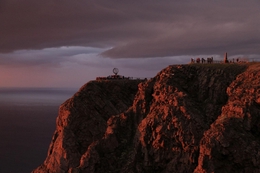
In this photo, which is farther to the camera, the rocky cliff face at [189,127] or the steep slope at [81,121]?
the steep slope at [81,121]

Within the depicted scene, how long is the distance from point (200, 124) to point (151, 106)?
997 cm

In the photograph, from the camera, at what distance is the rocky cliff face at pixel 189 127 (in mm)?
40781

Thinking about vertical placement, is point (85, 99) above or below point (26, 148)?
above

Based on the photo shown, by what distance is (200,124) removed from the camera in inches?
1849

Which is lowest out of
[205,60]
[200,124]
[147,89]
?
[200,124]

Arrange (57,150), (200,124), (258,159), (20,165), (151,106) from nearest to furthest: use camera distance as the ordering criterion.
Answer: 1. (258,159)
2. (200,124)
3. (151,106)
4. (57,150)
5. (20,165)

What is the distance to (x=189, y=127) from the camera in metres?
47.0

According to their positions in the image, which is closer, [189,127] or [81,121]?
[189,127]

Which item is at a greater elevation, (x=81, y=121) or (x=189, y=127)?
(x=189, y=127)

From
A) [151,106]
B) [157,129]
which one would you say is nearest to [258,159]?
[157,129]

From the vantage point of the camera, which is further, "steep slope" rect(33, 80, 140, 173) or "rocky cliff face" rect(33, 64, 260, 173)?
"steep slope" rect(33, 80, 140, 173)

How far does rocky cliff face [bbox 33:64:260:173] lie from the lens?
4078 centimetres

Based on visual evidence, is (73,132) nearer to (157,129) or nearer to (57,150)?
(57,150)

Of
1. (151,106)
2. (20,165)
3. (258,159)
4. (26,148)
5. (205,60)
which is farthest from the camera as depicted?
(26,148)
